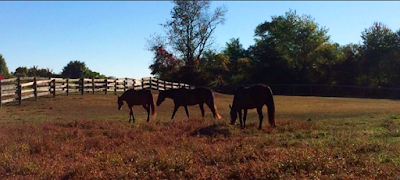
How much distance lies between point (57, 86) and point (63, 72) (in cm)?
3865

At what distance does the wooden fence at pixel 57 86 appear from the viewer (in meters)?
21.8

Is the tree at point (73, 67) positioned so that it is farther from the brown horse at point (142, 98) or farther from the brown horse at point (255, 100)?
the brown horse at point (255, 100)

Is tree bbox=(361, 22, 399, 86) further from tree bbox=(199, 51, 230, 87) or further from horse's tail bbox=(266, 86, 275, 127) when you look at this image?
horse's tail bbox=(266, 86, 275, 127)

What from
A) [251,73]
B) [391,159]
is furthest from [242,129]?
[251,73]

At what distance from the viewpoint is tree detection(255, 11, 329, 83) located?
165ft

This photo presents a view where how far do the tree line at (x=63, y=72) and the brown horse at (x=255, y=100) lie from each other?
3707 centimetres

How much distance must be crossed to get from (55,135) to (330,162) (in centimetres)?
779

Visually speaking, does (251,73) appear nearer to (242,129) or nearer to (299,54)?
(299,54)

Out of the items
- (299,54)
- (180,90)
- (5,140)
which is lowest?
(5,140)

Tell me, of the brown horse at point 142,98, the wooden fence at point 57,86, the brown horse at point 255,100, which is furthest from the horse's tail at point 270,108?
the wooden fence at point 57,86

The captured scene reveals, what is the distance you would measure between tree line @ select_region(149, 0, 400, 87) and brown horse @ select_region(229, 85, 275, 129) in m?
33.2

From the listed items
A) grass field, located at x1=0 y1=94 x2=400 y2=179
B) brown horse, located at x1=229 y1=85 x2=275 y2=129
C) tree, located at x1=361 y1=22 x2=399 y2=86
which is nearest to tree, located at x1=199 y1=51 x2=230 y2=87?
tree, located at x1=361 y1=22 x2=399 y2=86

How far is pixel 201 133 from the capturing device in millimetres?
11703

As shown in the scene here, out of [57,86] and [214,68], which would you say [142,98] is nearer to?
[57,86]
